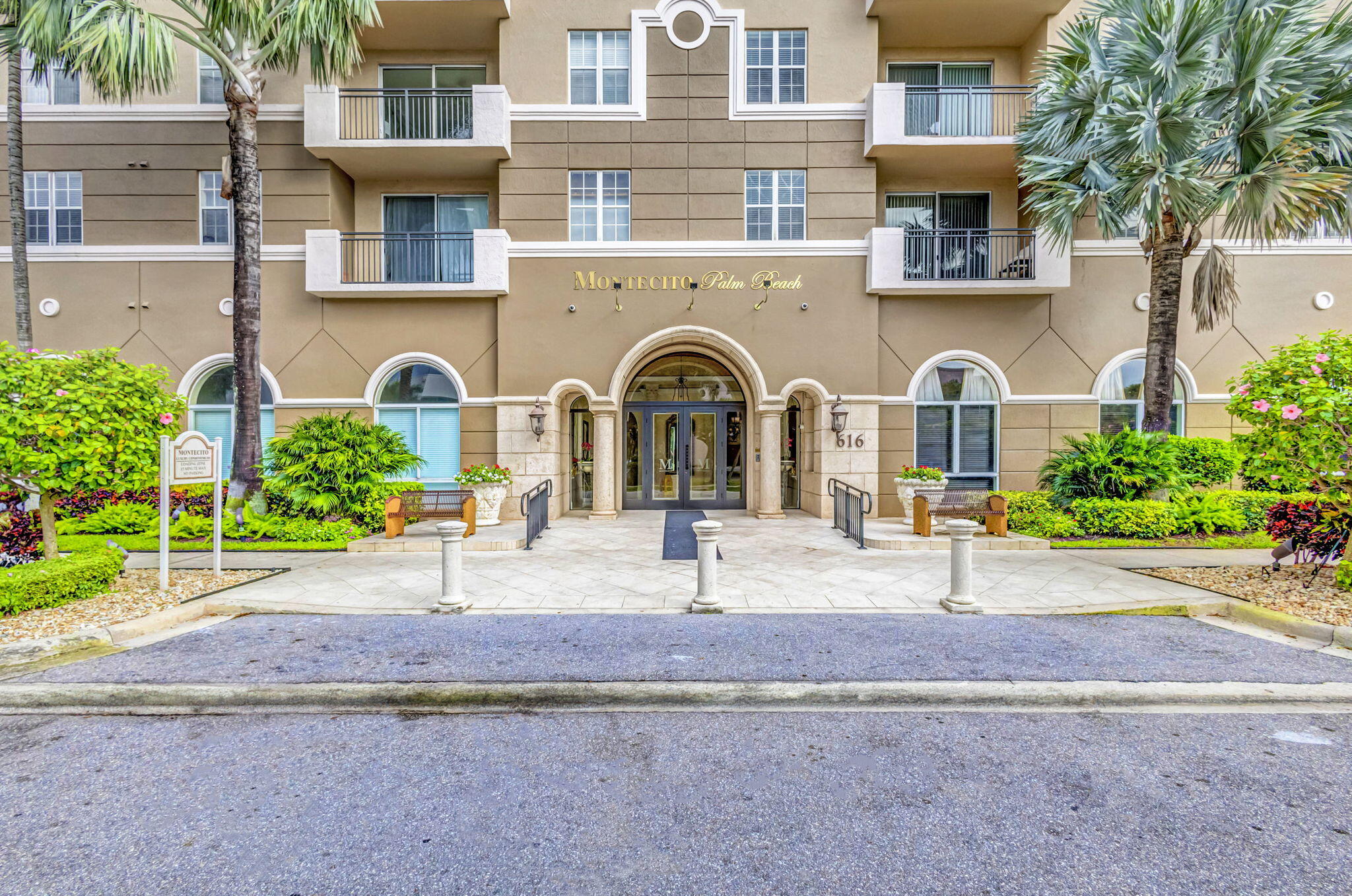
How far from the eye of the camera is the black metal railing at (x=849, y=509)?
10.0 meters

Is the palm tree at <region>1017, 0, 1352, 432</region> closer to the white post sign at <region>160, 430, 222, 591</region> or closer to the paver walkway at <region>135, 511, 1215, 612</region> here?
the paver walkway at <region>135, 511, 1215, 612</region>

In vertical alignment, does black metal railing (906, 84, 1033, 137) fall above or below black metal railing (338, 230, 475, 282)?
above

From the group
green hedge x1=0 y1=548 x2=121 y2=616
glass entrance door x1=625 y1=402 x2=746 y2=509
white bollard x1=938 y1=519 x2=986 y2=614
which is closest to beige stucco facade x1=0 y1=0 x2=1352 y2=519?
glass entrance door x1=625 y1=402 x2=746 y2=509

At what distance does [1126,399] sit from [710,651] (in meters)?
13.3

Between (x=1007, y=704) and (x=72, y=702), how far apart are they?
692cm

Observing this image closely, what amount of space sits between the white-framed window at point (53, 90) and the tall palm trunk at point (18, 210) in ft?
4.93

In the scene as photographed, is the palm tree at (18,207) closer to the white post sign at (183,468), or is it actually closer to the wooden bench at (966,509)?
the white post sign at (183,468)

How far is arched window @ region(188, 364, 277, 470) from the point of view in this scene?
1332 centimetres

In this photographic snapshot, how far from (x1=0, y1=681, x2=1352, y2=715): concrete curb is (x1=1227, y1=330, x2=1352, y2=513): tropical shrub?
10.0 ft

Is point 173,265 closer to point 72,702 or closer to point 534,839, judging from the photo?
point 72,702

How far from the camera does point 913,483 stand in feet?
37.7

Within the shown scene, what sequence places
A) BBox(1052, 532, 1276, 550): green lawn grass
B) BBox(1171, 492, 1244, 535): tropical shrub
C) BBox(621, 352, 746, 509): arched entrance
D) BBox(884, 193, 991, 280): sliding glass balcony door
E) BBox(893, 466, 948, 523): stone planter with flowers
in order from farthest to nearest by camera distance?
BBox(621, 352, 746, 509): arched entrance, BBox(884, 193, 991, 280): sliding glass balcony door, BBox(893, 466, 948, 523): stone planter with flowers, BBox(1171, 492, 1244, 535): tropical shrub, BBox(1052, 532, 1276, 550): green lawn grass

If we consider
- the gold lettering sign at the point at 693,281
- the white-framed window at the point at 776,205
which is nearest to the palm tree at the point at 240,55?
the gold lettering sign at the point at 693,281

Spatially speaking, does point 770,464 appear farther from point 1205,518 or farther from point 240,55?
point 240,55
